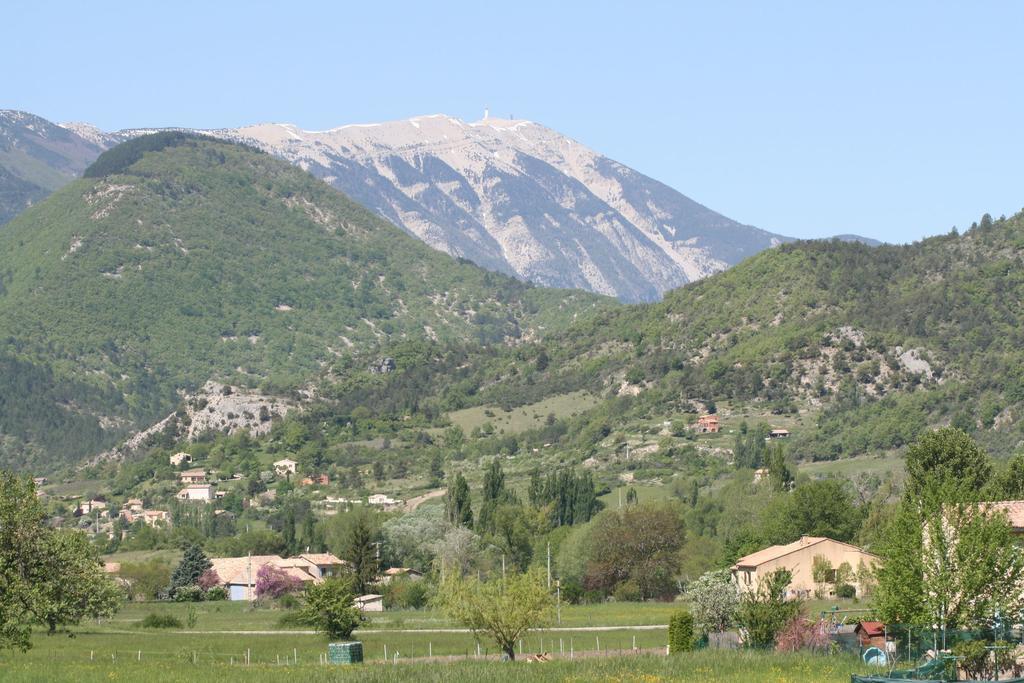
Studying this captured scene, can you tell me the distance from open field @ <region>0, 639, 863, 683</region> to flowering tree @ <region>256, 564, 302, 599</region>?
78402 millimetres

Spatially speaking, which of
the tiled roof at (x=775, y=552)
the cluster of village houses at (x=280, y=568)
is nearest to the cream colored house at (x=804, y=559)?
the tiled roof at (x=775, y=552)

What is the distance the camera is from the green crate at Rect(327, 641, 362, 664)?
269 ft

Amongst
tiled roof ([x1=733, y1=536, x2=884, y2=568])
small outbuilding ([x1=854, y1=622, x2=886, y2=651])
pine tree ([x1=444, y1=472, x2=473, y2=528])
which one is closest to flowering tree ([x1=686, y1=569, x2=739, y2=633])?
small outbuilding ([x1=854, y1=622, x2=886, y2=651])

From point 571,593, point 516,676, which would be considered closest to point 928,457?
point 571,593

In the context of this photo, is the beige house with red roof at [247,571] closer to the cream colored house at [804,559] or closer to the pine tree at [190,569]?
the pine tree at [190,569]

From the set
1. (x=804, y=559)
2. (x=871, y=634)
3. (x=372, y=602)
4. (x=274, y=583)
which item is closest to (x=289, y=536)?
(x=274, y=583)

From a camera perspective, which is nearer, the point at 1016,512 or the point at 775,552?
the point at 1016,512

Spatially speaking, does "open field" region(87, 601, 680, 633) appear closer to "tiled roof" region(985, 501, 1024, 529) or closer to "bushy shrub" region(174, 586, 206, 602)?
"bushy shrub" region(174, 586, 206, 602)

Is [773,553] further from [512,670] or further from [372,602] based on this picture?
[512,670]

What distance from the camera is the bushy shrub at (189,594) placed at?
159750 mm

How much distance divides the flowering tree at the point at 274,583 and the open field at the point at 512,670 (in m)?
78.4

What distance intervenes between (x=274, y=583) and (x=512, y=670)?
3571 inches

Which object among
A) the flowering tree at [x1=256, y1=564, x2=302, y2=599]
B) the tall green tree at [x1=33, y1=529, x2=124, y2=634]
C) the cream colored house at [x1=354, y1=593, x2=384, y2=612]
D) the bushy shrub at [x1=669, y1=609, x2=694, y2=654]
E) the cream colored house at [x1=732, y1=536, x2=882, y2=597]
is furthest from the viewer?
the flowering tree at [x1=256, y1=564, x2=302, y2=599]

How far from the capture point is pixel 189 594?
526ft
